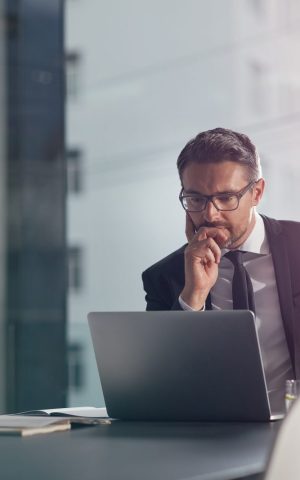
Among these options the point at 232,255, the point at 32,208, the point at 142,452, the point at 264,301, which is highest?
the point at 32,208

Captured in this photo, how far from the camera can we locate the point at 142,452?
1.54m

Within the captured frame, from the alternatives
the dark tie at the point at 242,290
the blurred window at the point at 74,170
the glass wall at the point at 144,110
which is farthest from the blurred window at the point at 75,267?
the dark tie at the point at 242,290

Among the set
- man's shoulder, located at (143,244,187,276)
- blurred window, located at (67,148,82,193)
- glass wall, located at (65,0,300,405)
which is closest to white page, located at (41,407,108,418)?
man's shoulder, located at (143,244,187,276)

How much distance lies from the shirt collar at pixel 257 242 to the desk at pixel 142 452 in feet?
2.47

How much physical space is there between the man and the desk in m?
0.54

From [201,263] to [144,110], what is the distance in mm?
2514

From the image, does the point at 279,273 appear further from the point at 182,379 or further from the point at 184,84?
the point at 184,84

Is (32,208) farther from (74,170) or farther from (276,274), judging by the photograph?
(276,274)

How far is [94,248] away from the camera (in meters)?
4.83

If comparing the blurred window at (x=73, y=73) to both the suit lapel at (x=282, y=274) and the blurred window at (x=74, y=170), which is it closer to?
the blurred window at (x=74, y=170)

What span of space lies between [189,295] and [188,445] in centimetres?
79

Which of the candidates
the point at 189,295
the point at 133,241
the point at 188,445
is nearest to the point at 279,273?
the point at 189,295

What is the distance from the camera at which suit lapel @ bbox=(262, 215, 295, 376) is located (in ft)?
7.68

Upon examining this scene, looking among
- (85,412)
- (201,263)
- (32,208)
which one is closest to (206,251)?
(201,263)
